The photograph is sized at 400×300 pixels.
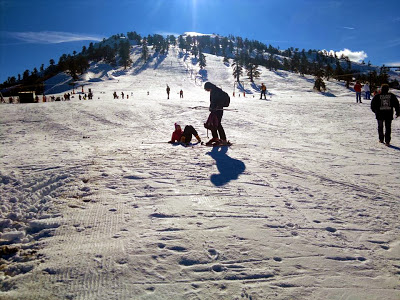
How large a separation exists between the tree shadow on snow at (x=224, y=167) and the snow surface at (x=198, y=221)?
0.02 m

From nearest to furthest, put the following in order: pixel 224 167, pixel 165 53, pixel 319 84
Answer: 1. pixel 224 167
2. pixel 319 84
3. pixel 165 53

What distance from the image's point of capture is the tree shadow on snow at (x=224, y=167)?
4.48m

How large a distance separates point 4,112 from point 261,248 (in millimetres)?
15711

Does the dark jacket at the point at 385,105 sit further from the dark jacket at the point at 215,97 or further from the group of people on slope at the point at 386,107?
the dark jacket at the point at 215,97

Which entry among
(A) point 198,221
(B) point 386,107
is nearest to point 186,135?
(A) point 198,221

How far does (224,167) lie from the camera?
519 centimetres

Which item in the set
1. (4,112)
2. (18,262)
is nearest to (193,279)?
(18,262)

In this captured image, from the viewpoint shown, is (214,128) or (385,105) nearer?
(214,128)

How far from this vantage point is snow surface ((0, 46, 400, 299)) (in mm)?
2109

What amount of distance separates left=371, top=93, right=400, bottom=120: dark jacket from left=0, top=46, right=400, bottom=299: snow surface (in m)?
0.90

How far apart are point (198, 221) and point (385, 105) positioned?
7430 millimetres

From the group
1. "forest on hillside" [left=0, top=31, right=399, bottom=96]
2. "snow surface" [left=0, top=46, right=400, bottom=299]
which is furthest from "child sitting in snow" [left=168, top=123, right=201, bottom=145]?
"forest on hillside" [left=0, top=31, right=399, bottom=96]

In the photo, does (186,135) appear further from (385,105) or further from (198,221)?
(385,105)

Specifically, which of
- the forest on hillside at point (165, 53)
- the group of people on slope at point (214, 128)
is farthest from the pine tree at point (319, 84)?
the group of people on slope at point (214, 128)
